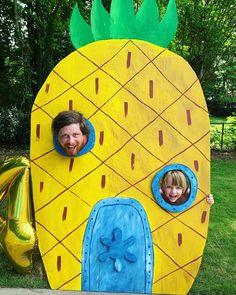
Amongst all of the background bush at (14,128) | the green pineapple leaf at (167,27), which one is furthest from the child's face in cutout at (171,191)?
the background bush at (14,128)

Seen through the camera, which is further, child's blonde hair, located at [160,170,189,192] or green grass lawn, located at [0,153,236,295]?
green grass lawn, located at [0,153,236,295]

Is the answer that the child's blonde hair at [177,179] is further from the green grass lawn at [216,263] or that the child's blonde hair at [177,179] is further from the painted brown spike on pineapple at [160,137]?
the green grass lawn at [216,263]

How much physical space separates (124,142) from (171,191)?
0.47 m

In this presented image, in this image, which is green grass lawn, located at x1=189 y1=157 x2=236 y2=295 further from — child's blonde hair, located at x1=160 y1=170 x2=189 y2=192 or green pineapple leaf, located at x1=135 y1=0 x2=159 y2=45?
green pineapple leaf, located at x1=135 y1=0 x2=159 y2=45

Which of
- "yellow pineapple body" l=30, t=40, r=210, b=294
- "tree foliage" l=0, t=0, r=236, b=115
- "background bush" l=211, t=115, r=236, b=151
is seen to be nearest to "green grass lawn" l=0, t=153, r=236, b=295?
"yellow pineapple body" l=30, t=40, r=210, b=294

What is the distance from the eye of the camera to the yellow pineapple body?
2664mm

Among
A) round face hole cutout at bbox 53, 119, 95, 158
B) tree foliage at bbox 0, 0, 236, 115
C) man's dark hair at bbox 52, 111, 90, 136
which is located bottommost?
round face hole cutout at bbox 53, 119, 95, 158

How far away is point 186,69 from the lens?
2770 mm

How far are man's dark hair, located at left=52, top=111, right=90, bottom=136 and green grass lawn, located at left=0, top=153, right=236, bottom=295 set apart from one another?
1.09 meters

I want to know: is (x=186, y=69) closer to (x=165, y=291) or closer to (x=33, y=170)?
(x=33, y=170)

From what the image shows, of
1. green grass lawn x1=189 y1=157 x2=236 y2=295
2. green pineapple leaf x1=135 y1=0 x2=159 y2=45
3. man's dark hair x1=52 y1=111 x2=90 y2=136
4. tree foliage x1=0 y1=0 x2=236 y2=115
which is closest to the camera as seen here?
man's dark hair x1=52 y1=111 x2=90 y2=136

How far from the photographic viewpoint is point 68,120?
2.51m

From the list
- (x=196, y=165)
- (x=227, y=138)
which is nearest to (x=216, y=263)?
(x=196, y=165)

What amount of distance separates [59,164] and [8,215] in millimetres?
502
